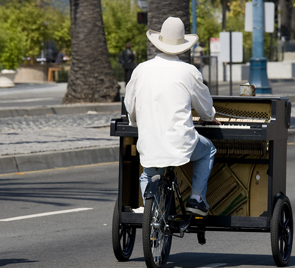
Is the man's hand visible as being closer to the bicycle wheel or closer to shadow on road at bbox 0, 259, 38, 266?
the bicycle wheel

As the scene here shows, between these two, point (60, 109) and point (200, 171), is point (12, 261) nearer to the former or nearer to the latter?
point (200, 171)

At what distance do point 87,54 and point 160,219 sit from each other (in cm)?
1448

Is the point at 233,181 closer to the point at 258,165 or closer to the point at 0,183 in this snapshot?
the point at 258,165

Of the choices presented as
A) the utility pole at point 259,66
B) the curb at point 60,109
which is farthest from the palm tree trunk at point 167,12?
the utility pole at point 259,66

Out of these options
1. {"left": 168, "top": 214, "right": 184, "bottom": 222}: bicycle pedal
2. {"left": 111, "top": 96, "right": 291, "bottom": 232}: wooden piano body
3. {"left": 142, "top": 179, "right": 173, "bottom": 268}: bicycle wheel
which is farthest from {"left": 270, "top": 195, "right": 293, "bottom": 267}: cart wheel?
{"left": 142, "top": 179, "right": 173, "bottom": 268}: bicycle wheel

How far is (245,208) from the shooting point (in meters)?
5.23

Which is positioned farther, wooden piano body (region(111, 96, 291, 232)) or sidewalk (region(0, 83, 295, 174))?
sidewalk (region(0, 83, 295, 174))

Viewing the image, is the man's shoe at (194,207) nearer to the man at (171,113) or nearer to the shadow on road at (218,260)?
the man at (171,113)

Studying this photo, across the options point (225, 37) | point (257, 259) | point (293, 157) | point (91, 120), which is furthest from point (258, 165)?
point (225, 37)

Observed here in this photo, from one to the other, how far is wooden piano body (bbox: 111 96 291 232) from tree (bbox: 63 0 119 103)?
1358cm

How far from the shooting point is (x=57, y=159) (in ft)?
35.4

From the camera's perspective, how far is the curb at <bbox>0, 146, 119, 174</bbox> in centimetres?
1029

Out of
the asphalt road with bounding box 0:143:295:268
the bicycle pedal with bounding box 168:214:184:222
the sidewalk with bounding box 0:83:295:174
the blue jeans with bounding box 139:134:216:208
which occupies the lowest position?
the asphalt road with bounding box 0:143:295:268

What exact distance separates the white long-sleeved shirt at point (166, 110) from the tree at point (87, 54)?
14116mm
